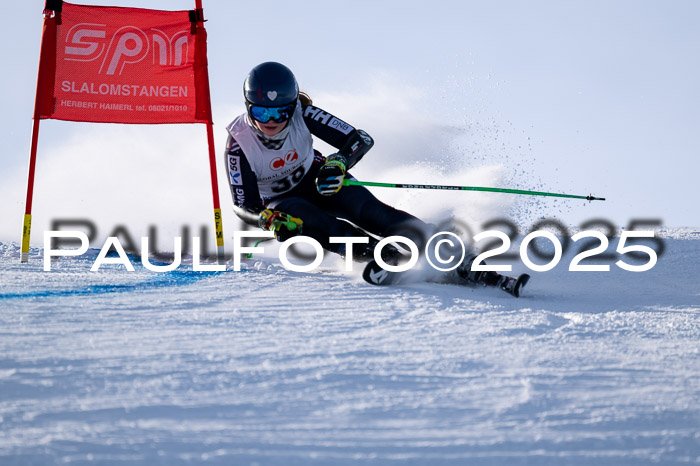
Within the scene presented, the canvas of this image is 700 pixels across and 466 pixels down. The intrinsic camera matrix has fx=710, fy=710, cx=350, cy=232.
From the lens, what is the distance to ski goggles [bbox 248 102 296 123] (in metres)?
4.14

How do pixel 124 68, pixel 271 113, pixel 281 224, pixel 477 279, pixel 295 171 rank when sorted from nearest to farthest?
pixel 477 279 < pixel 281 224 < pixel 271 113 < pixel 295 171 < pixel 124 68

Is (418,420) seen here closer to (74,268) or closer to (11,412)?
(11,412)

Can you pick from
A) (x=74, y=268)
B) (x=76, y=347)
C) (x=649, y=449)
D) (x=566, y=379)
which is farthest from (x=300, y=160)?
(x=649, y=449)

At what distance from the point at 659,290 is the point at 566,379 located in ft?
8.15

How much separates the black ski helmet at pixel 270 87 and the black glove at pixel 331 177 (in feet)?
1.43

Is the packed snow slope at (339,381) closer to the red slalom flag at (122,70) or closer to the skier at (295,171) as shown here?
the skier at (295,171)

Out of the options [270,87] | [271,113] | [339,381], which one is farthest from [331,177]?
[339,381]

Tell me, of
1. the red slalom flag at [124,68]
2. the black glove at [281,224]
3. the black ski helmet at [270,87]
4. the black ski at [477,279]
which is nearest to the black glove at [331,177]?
the black glove at [281,224]

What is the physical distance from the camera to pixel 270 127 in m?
4.22

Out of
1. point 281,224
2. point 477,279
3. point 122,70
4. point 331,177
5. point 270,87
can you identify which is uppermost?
point 122,70

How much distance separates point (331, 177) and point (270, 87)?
63cm

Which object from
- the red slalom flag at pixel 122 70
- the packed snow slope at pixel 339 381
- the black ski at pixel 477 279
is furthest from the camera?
the red slalom flag at pixel 122 70

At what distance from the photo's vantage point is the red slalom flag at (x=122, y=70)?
4.89 m

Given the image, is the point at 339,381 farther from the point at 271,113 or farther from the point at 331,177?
the point at 271,113
